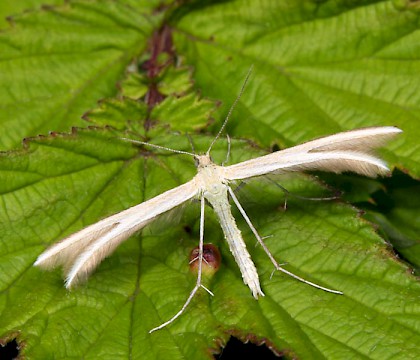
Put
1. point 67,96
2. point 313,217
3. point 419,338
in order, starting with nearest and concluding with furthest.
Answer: point 419,338 < point 313,217 < point 67,96

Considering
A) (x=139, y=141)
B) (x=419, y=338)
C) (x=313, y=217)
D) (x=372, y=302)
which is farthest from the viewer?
(x=139, y=141)

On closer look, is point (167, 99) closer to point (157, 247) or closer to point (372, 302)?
point (157, 247)

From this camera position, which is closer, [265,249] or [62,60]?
[265,249]

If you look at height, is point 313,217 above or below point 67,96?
below

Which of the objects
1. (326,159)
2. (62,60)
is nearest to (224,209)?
(326,159)

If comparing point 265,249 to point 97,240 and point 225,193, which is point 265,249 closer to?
point 225,193

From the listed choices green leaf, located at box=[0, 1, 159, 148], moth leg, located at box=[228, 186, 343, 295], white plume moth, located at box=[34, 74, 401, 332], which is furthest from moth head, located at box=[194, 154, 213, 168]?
green leaf, located at box=[0, 1, 159, 148]

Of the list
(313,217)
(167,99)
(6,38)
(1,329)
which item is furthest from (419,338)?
(6,38)
